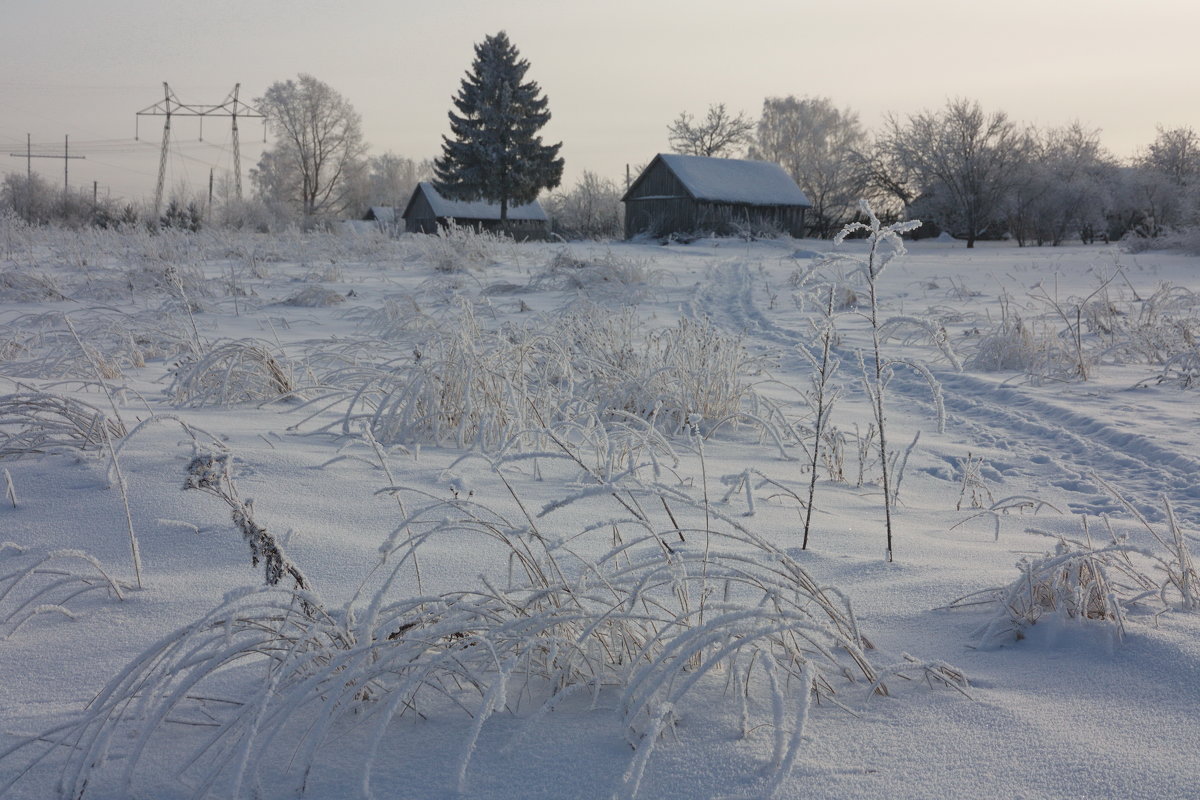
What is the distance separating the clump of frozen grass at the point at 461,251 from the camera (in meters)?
13.9

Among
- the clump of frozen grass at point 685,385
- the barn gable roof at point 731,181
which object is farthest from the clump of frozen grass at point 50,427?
the barn gable roof at point 731,181

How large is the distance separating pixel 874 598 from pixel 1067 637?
44cm

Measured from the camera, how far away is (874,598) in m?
2.09

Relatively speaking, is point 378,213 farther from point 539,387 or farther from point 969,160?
point 539,387

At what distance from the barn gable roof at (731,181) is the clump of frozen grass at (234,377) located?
31297mm

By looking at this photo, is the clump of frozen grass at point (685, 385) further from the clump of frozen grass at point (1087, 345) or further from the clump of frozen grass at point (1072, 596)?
the clump of frozen grass at point (1087, 345)

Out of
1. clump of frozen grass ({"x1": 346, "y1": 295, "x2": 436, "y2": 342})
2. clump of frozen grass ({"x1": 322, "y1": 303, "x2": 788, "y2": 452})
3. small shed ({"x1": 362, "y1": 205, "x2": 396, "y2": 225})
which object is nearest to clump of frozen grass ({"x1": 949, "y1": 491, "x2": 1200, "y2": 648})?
clump of frozen grass ({"x1": 322, "y1": 303, "x2": 788, "y2": 452})

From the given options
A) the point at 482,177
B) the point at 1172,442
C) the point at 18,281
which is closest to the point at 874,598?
the point at 1172,442

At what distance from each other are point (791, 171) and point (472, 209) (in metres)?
22.6

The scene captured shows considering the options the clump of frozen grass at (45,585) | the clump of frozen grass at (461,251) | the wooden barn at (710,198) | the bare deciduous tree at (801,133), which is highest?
the bare deciduous tree at (801,133)

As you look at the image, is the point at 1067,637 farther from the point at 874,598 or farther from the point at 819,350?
the point at 819,350

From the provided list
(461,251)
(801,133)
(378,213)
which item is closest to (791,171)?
(801,133)

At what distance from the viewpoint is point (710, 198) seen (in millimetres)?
34625

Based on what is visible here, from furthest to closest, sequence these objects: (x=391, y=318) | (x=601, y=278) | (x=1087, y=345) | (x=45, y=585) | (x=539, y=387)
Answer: (x=601, y=278) → (x=391, y=318) → (x=1087, y=345) → (x=539, y=387) → (x=45, y=585)
